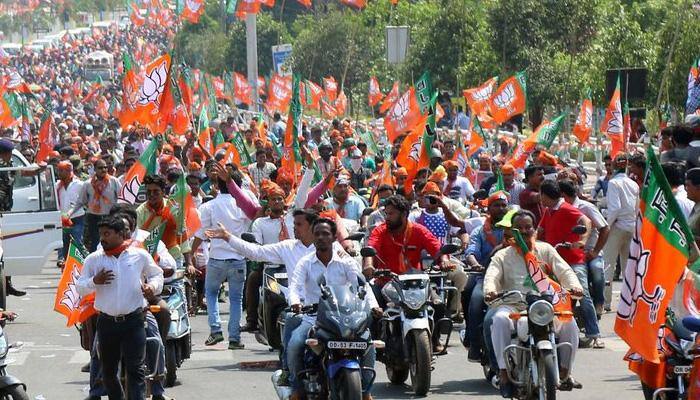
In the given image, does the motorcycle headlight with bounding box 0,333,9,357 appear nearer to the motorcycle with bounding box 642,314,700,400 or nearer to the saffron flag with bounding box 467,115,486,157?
the motorcycle with bounding box 642,314,700,400

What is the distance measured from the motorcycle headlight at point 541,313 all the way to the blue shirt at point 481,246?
3.19m

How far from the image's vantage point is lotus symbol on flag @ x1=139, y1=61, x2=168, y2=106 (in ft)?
79.3

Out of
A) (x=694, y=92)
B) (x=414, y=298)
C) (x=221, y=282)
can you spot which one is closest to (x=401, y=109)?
(x=694, y=92)

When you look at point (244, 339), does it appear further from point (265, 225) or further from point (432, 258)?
point (432, 258)

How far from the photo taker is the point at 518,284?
12.0m

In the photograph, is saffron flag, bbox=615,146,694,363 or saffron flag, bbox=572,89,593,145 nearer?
saffron flag, bbox=615,146,694,363

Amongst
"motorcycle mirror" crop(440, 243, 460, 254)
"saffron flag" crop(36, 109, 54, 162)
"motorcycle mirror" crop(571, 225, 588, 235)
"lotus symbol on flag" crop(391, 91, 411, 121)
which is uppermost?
"motorcycle mirror" crop(571, 225, 588, 235)

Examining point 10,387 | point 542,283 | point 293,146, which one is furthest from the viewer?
point 293,146

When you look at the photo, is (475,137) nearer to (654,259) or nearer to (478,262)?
(478,262)

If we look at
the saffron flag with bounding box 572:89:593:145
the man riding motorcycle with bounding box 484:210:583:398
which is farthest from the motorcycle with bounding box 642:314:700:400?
the saffron flag with bounding box 572:89:593:145

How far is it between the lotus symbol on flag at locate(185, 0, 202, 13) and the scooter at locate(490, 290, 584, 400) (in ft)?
134

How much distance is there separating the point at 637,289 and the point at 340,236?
4.77m

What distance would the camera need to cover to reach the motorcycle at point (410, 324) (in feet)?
41.2

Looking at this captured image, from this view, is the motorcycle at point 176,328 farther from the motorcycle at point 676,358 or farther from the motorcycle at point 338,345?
the motorcycle at point 676,358
